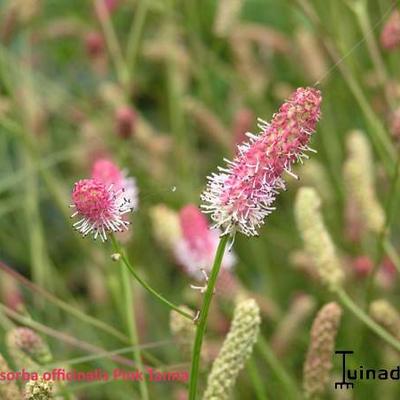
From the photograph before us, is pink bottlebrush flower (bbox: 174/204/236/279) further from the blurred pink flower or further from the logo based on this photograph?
the blurred pink flower

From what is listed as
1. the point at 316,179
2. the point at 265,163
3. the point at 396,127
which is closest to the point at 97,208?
the point at 265,163

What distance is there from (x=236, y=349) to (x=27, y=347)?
152 mm

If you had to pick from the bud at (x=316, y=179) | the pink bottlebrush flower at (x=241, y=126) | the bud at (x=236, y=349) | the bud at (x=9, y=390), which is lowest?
the bud at (x=9, y=390)

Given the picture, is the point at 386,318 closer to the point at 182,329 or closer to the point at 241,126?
the point at 182,329

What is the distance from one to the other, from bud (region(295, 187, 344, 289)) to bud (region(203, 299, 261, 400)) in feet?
0.53

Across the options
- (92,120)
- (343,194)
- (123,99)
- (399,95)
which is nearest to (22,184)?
(92,120)

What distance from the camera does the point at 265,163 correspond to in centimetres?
49

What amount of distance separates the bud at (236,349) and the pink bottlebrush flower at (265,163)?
111 millimetres

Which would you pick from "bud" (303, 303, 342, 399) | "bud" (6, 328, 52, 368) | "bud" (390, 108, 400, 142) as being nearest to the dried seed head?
"bud" (390, 108, 400, 142)

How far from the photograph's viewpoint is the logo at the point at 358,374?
0.87 meters

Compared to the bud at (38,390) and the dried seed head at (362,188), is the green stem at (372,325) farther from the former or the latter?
the bud at (38,390)

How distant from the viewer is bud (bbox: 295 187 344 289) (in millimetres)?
750

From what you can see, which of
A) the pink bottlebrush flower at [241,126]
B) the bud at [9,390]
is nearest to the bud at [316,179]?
the pink bottlebrush flower at [241,126]

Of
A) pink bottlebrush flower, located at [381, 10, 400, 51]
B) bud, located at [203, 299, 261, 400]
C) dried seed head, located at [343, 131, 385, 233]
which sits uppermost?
pink bottlebrush flower, located at [381, 10, 400, 51]
